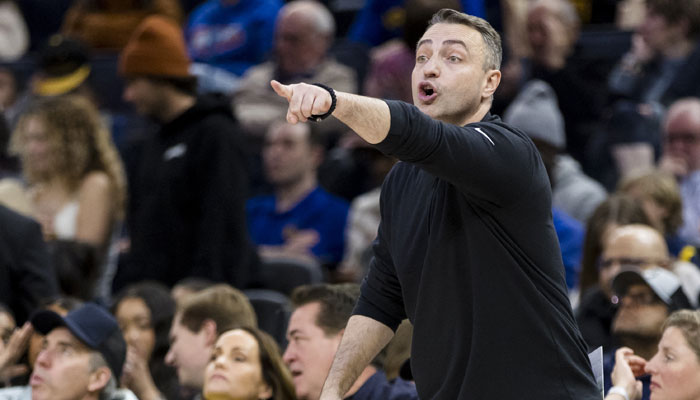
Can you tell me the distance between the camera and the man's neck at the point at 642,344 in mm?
4602

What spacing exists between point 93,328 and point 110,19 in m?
5.22

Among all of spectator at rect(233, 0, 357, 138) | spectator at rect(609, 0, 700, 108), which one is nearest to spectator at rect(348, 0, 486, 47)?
spectator at rect(233, 0, 357, 138)

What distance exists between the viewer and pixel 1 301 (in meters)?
5.33

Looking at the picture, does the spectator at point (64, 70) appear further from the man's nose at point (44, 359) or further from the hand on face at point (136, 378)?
the man's nose at point (44, 359)

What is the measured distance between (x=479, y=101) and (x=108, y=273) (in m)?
3.95

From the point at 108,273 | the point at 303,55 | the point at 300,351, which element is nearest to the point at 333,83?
the point at 303,55

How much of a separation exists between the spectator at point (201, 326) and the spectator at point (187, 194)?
854 mm

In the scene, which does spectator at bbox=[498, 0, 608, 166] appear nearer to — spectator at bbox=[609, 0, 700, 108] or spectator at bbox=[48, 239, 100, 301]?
spectator at bbox=[609, 0, 700, 108]

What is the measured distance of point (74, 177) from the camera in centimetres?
649

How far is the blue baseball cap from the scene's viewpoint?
15.4 feet

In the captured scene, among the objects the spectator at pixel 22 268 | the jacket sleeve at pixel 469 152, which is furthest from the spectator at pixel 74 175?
the jacket sleeve at pixel 469 152

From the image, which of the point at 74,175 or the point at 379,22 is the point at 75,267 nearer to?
the point at 74,175

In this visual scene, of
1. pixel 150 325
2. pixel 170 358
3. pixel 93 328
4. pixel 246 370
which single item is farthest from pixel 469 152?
pixel 150 325

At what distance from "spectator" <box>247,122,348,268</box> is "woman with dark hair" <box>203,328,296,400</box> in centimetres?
225
